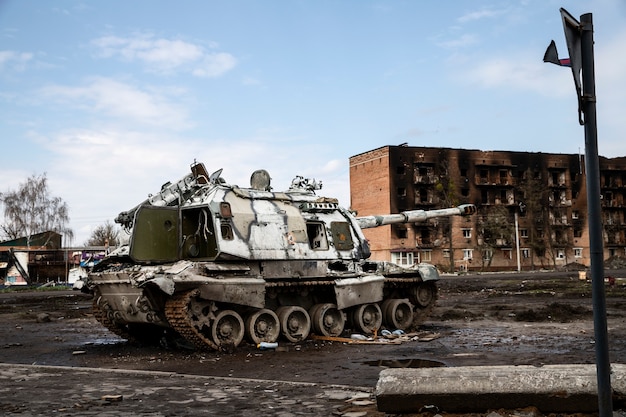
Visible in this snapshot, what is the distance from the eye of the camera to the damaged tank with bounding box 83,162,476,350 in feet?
41.4

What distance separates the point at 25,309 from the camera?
90.3 ft

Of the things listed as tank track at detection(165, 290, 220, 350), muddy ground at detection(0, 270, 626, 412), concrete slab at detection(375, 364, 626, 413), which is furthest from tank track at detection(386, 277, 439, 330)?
concrete slab at detection(375, 364, 626, 413)

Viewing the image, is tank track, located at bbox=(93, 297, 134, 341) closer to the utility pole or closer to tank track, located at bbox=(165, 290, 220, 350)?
tank track, located at bbox=(165, 290, 220, 350)

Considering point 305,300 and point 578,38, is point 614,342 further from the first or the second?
point 578,38

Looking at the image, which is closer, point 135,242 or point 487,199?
point 135,242

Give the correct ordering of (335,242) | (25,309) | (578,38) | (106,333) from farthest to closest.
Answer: (25,309)
(106,333)
(335,242)
(578,38)

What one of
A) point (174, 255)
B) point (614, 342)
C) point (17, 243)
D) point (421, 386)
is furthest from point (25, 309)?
point (17, 243)

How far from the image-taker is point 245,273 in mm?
13523

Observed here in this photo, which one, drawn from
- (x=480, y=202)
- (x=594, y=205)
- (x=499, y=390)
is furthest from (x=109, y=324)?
(x=480, y=202)

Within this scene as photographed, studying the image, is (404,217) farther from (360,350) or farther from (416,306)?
(360,350)

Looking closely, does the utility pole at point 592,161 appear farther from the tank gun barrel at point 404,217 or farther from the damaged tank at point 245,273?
the tank gun barrel at point 404,217

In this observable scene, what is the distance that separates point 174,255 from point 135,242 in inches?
36.2

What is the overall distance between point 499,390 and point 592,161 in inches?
108

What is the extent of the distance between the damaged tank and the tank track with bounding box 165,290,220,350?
2cm
